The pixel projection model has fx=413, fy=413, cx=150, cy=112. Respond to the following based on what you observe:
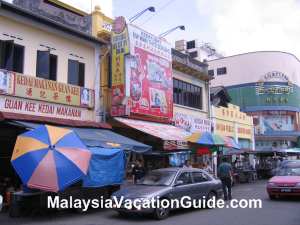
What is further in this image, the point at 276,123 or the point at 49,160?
the point at 276,123

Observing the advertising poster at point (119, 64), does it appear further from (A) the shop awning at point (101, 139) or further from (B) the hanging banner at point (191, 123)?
(B) the hanging banner at point (191, 123)

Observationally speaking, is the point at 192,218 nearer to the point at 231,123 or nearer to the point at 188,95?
the point at 188,95

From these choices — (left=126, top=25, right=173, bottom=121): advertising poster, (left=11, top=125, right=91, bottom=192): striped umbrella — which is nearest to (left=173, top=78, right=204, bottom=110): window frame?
(left=126, top=25, right=173, bottom=121): advertising poster

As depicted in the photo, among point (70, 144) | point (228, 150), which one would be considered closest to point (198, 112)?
point (228, 150)

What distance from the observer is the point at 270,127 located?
5853 centimetres

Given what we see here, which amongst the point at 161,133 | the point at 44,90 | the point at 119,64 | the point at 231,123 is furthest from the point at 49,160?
the point at 231,123

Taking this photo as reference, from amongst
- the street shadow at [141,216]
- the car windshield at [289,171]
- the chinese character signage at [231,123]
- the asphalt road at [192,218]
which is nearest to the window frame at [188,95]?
the chinese character signage at [231,123]

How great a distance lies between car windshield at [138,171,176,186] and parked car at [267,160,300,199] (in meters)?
5.20

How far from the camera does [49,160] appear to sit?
11914 mm

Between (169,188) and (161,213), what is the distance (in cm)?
86

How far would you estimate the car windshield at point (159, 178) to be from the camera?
43.5 feet

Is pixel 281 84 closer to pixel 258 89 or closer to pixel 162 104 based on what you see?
pixel 258 89

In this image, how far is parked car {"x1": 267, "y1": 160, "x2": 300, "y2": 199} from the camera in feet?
52.6

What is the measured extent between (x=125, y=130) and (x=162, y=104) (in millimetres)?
2981
